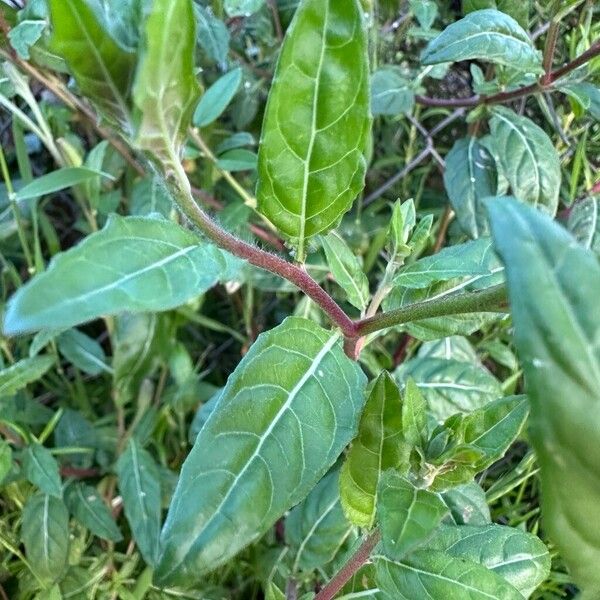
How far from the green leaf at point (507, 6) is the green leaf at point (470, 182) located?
0.16m

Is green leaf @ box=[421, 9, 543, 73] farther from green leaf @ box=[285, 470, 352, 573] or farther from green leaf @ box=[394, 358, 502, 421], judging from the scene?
green leaf @ box=[285, 470, 352, 573]

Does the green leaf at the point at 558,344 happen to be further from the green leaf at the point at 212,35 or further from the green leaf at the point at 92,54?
the green leaf at the point at 212,35

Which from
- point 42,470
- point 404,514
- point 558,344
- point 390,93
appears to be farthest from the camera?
point 390,93

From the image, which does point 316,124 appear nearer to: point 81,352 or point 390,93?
point 390,93

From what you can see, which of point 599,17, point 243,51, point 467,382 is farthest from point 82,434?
point 599,17

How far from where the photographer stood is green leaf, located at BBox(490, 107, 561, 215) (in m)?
0.82

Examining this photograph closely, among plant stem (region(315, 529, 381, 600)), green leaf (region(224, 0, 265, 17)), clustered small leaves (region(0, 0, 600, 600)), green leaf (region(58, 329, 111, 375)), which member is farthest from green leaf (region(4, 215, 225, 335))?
green leaf (region(58, 329, 111, 375))

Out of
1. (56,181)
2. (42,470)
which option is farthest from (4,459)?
(56,181)

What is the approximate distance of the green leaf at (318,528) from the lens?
2.56ft

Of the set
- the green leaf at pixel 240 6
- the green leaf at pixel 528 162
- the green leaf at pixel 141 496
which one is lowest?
the green leaf at pixel 141 496

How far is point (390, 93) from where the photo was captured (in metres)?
0.93

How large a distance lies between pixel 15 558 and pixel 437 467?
28.0 inches

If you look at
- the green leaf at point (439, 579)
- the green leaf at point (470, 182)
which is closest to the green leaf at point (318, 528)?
the green leaf at point (439, 579)

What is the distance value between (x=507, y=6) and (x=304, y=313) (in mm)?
454
